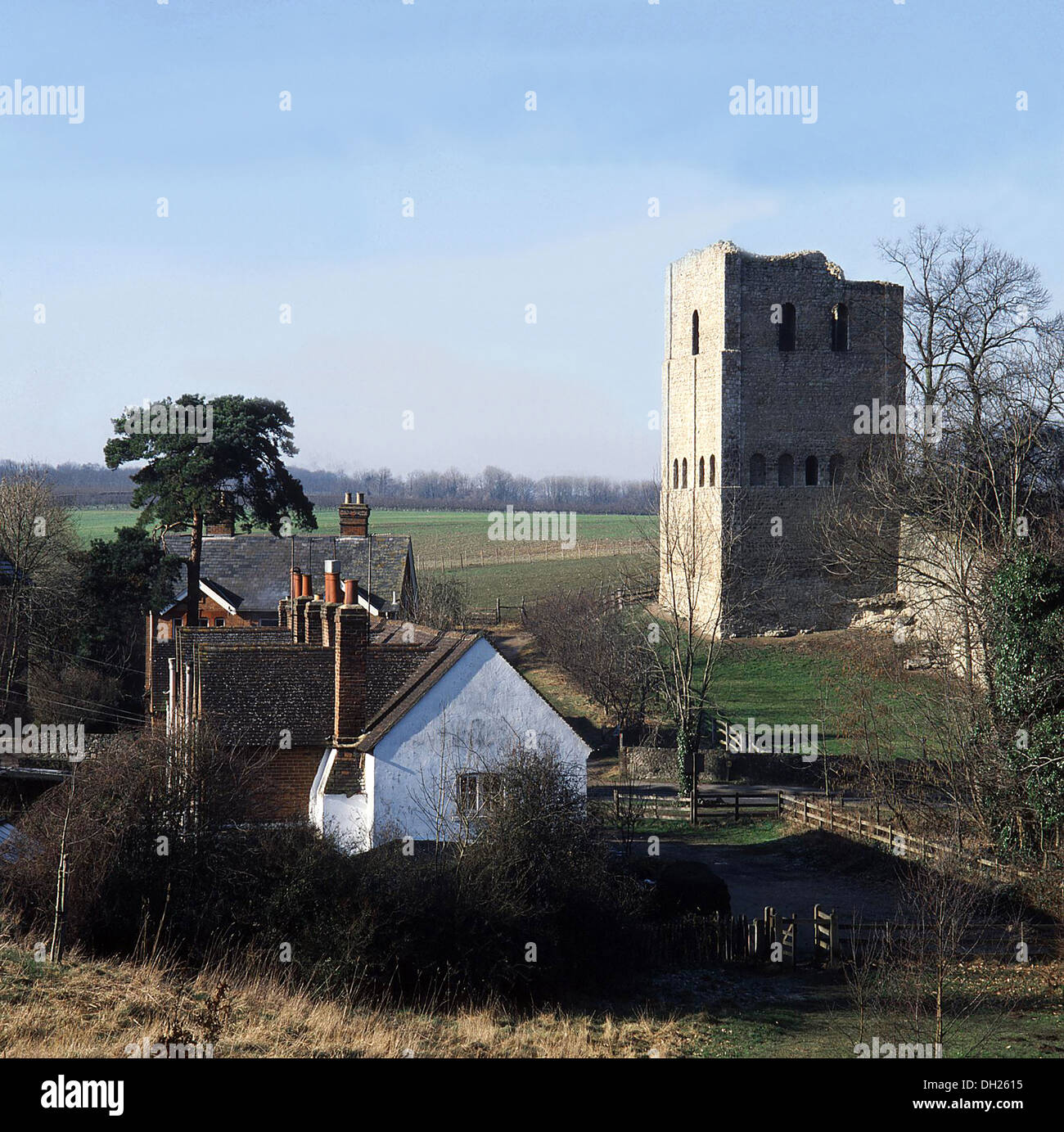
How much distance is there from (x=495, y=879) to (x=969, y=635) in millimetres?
16457

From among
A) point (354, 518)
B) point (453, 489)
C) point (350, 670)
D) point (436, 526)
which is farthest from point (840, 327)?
point (453, 489)

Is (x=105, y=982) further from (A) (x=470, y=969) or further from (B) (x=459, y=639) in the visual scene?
(B) (x=459, y=639)

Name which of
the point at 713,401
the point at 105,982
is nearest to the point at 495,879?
the point at 105,982

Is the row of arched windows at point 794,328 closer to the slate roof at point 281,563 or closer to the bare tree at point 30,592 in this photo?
the slate roof at point 281,563

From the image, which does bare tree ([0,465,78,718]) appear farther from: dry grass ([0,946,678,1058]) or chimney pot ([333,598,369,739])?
dry grass ([0,946,678,1058])

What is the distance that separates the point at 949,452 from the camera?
130 feet

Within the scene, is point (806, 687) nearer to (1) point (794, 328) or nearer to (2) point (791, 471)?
(2) point (791, 471)

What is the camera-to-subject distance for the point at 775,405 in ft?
177

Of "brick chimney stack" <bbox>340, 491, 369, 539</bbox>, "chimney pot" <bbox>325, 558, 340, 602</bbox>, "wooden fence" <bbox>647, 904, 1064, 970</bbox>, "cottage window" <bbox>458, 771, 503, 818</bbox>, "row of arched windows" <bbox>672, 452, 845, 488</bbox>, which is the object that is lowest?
"wooden fence" <bbox>647, 904, 1064, 970</bbox>

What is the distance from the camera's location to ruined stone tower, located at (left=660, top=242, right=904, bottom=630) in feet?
174

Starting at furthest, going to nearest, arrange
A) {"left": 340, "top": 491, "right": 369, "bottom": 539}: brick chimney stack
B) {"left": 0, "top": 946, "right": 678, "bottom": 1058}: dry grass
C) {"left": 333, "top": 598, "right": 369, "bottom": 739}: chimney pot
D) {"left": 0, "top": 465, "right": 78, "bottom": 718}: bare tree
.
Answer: {"left": 340, "top": 491, "right": 369, "bottom": 539}: brick chimney stack, {"left": 0, "top": 465, "right": 78, "bottom": 718}: bare tree, {"left": 333, "top": 598, "right": 369, "bottom": 739}: chimney pot, {"left": 0, "top": 946, "right": 678, "bottom": 1058}: dry grass

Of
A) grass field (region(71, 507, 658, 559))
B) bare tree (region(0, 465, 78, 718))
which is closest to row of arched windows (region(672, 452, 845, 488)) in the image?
bare tree (region(0, 465, 78, 718))

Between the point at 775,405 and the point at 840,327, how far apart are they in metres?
4.87

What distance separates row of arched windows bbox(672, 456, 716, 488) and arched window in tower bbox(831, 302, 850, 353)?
7672 millimetres
